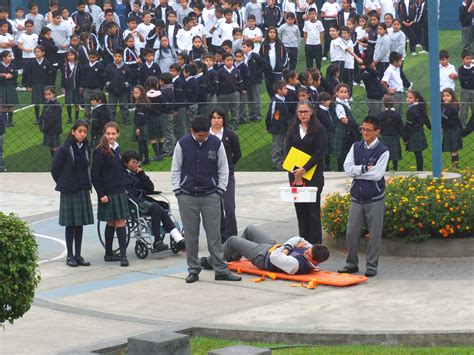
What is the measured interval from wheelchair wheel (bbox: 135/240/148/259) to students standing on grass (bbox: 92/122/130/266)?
0.93ft

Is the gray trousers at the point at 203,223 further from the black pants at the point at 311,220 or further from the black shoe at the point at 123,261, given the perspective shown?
the black pants at the point at 311,220

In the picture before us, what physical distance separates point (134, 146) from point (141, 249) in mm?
8804

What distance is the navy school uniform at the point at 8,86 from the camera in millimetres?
26031

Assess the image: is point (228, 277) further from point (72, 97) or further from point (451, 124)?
point (72, 97)

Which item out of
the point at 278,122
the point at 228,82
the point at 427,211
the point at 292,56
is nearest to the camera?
the point at 427,211

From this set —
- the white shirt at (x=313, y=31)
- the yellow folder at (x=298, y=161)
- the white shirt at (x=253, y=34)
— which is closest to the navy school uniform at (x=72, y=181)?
the yellow folder at (x=298, y=161)

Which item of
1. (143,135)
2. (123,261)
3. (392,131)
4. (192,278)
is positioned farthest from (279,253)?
(143,135)

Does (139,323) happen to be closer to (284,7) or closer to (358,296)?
(358,296)

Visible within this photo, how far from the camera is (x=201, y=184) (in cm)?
1254

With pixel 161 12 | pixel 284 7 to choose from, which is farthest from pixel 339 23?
pixel 161 12

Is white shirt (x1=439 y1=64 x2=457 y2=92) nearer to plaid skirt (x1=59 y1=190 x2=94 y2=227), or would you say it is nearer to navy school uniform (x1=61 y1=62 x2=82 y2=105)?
navy school uniform (x1=61 y1=62 x2=82 y2=105)

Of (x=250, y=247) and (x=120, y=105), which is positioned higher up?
(x=120, y=105)

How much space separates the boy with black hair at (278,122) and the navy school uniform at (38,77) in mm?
7477

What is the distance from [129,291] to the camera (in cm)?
1247
